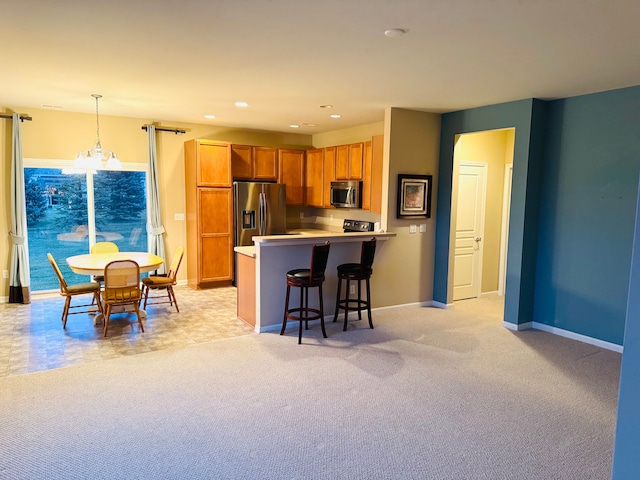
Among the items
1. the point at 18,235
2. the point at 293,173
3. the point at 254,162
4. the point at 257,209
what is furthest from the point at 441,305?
the point at 18,235

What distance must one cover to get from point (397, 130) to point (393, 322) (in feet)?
8.02

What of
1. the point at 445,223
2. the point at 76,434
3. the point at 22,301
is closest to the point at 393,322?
the point at 445,223

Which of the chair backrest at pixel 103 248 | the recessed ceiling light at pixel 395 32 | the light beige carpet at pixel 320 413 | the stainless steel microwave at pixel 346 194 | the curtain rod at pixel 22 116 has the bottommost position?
the light beige carpet at pixel 320 413

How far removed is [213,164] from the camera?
22.3 ft

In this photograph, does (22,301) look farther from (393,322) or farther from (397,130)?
(397,130)

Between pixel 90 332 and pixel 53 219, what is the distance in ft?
8.21

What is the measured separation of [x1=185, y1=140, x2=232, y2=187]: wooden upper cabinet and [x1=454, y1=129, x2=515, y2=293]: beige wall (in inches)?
149

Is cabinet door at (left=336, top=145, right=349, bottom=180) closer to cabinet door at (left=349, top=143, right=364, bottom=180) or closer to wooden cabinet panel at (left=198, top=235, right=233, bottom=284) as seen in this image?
cabinet door at (left=349, top=143, right=364, bottom=180)

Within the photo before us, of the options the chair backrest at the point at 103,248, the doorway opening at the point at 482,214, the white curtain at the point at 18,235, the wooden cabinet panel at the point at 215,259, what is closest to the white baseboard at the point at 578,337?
the doorway opening at the point at 482,214

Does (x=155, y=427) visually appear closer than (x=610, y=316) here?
Yes

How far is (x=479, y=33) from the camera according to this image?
2766 mm

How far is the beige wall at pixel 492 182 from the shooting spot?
640 centimetres

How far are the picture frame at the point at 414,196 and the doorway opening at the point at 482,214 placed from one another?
61 cm

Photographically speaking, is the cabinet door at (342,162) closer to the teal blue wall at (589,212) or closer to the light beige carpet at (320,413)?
the teal blue wall at (589,212)
